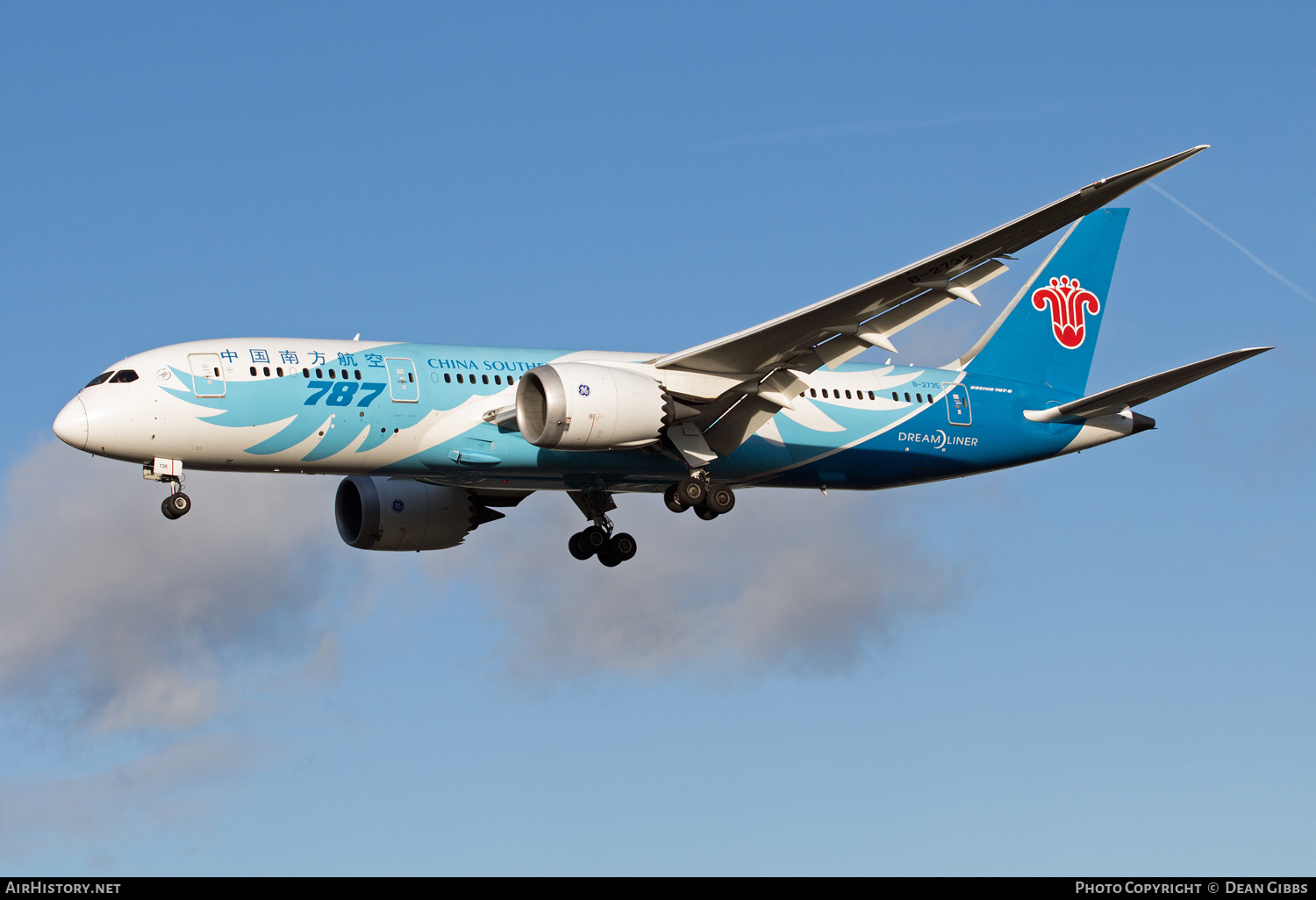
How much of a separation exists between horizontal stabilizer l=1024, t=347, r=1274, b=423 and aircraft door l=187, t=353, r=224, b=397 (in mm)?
19821

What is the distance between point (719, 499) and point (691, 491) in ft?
2.44

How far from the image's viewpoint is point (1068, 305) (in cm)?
4338

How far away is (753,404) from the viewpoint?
36.1 meters

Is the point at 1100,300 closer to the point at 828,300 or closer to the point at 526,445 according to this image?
the point at 828,300

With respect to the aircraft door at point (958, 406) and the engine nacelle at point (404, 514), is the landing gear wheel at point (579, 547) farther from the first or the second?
the aircraft door at point (958, 406)

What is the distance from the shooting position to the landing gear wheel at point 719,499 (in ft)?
121

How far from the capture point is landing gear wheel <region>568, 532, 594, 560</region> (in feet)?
135

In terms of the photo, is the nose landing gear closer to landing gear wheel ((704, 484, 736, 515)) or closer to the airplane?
the airplane

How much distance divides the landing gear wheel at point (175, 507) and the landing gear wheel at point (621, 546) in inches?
457

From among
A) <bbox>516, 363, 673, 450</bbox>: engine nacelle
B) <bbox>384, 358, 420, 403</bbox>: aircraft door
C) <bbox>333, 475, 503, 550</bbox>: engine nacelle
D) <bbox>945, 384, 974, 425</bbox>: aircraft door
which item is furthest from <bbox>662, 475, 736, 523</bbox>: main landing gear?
<bbox>333, 475, 503, 550</bbox>: engine nacelle

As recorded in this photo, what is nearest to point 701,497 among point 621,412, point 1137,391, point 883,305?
point 621,412

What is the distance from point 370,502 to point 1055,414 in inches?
691

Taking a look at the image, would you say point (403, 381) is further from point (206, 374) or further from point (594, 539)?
point (594, 539)
